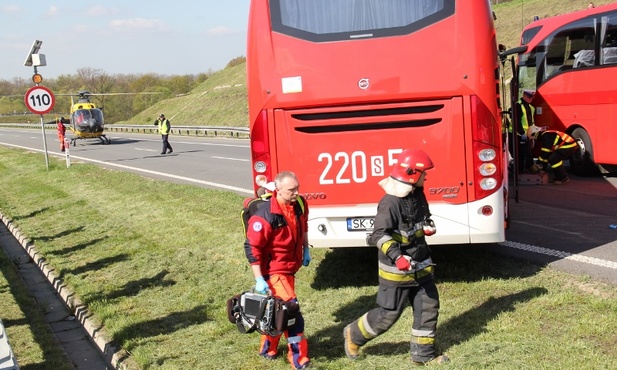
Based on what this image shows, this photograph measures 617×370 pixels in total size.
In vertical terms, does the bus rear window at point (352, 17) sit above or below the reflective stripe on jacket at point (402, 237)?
above

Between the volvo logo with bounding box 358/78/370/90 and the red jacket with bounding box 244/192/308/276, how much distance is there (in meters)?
1.76

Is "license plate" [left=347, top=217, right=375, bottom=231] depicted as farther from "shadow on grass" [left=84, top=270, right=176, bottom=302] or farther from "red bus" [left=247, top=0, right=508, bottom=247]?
"shadow on grass" [left=84, top=270, right=176, bottom=302]

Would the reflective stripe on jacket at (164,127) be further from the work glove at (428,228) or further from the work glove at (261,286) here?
the work glove at (428,228)

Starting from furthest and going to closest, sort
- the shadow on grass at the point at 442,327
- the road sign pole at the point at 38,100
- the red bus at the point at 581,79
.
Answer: the road sign pole at the point at 38,100, the red bus at the point at 581,79, the shadow on grass at the point at 442,327

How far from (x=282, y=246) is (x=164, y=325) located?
2.30 meters

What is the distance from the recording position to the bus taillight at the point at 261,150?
6945 mm

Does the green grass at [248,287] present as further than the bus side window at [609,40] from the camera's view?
No

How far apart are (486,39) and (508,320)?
8.87ft

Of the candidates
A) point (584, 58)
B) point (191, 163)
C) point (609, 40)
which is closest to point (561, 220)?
point (609, 40)

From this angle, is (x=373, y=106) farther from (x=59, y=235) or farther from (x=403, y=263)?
(x=59, y=235)

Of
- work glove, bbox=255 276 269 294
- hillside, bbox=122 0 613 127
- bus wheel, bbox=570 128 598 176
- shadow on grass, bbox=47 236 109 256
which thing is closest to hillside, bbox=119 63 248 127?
hillside, bbox=122 0 613 127

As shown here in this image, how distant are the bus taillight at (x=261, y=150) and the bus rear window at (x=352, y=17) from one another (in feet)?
3.18

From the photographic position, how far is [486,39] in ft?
21.1

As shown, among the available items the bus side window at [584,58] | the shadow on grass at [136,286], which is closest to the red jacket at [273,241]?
the shadow on grass at [136,286]
